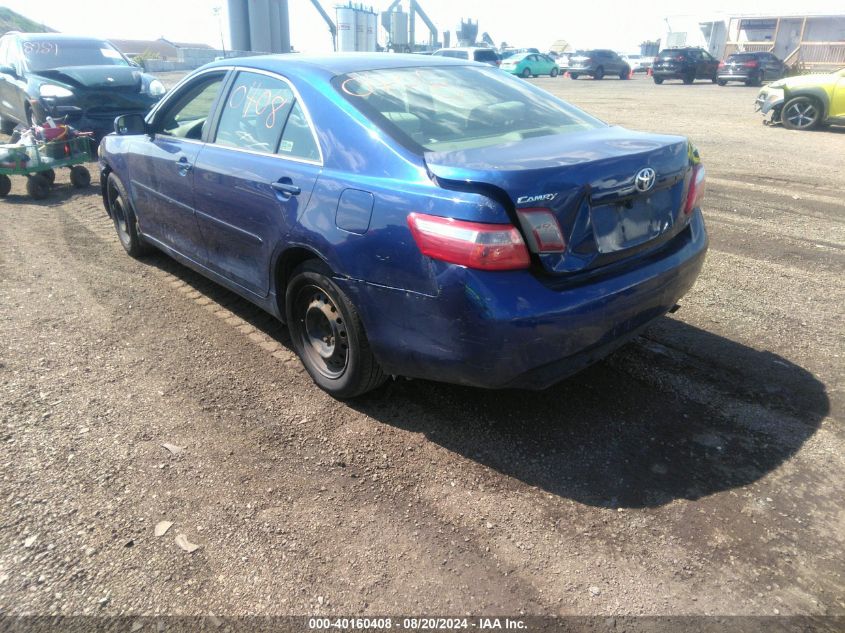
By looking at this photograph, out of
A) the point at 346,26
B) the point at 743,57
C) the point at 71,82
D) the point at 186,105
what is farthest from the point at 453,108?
the point at 346,26

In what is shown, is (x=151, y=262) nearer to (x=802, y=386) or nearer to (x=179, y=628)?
(x=179, y=628)

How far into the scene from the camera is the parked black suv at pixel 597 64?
38562 millimetres

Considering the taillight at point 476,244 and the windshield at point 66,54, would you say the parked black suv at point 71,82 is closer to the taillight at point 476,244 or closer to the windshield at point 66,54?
the windshield at point 66,54

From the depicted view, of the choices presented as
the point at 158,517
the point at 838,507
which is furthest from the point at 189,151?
the point at 838,507

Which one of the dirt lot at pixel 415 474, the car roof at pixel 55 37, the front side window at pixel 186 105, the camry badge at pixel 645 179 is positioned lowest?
the dirt lot at pixel 415 474

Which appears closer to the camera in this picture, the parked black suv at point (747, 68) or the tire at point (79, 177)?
the tire at point (79, 177)

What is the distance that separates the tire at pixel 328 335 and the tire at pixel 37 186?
624cm

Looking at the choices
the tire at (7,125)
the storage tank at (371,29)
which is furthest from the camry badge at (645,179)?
the storage tank at (371,29)

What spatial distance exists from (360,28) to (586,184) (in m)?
47.8

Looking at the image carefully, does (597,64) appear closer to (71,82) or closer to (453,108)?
(71,82)

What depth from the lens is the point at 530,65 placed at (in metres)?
40.0

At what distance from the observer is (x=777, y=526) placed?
97.5 inches

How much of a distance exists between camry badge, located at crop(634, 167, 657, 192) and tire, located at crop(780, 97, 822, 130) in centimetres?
1305

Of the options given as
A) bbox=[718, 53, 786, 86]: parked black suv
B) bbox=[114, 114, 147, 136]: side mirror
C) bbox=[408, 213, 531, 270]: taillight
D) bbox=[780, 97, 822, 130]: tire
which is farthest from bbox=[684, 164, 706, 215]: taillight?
bbox=[718, 53, 786, 86]: parked black suv
